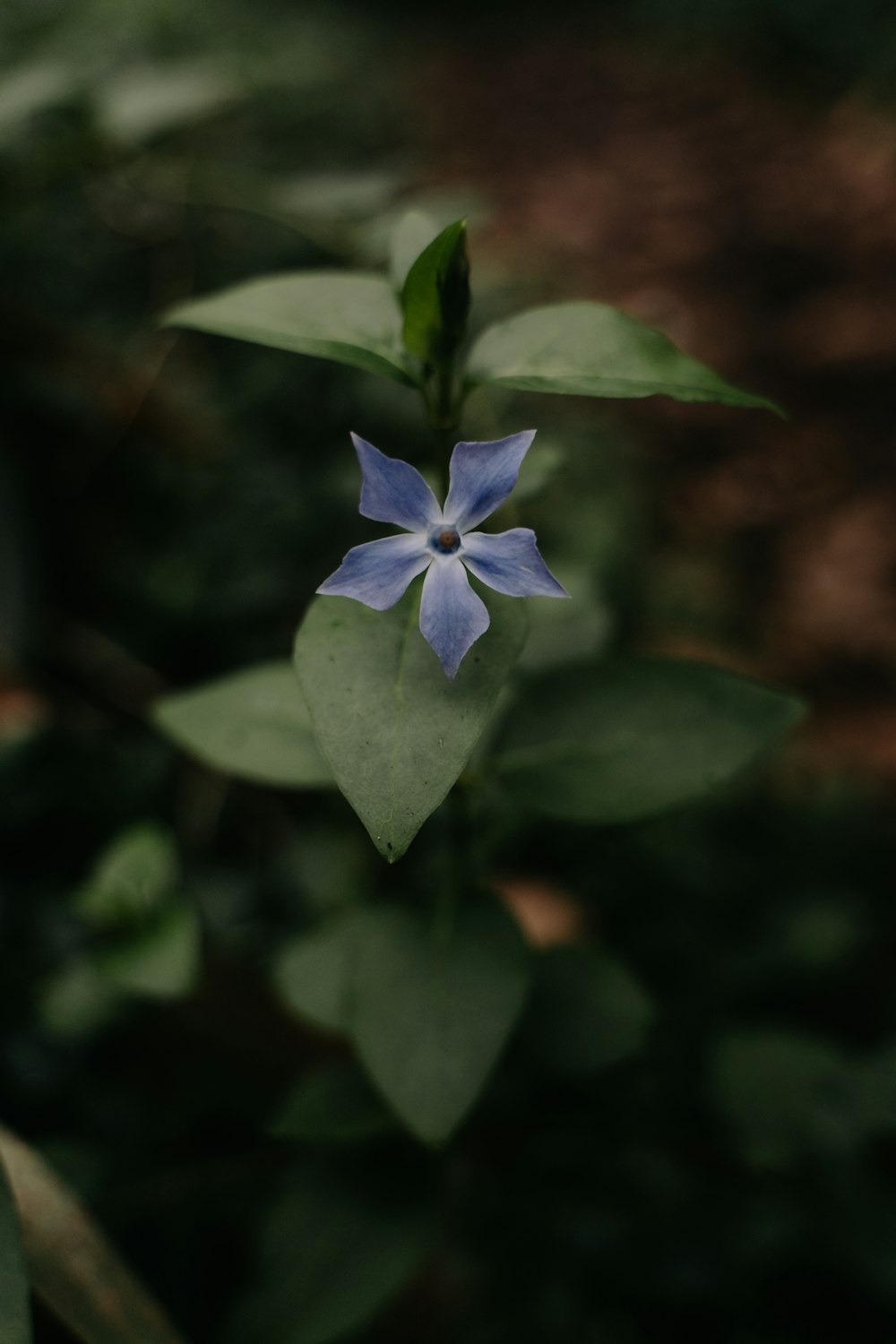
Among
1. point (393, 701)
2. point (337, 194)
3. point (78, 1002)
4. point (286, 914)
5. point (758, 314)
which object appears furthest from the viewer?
point (758, 314)

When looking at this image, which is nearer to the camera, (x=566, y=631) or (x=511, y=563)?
(x=511, y=563)

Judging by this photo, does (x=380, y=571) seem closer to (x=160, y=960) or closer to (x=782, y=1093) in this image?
(x=160, y=960)

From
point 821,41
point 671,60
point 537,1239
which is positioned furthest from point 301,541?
point 671,60

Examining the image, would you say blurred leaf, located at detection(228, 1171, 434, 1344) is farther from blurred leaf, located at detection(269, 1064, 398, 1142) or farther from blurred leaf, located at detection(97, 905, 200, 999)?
blurred leaf, located at detection(97, 905, 200, 999)

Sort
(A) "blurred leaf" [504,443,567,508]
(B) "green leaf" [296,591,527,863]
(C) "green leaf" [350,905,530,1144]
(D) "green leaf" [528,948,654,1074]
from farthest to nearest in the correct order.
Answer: (D) "green leaf" [528,948,654,1074]
(A) "blurred leaf" [504,443,567,508]
(C) "green leaf" [350,905,530,1144]
(B) "green leaf" [296,591,527,863]

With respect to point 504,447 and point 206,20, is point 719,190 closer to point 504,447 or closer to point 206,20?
point 206,20

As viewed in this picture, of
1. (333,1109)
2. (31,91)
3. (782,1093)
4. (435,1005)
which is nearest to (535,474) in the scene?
(435,1005)

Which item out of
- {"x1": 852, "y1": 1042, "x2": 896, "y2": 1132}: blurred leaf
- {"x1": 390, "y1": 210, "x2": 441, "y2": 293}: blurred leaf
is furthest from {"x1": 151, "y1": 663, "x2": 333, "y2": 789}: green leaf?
{"x1": 852, "y1": 1042, "x2": 896, "y2": 1132}: blurred leaf

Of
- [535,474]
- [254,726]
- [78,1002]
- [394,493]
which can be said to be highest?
[394,493]
